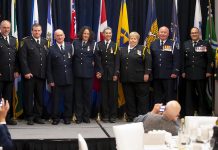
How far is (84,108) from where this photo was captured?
24.6 feet

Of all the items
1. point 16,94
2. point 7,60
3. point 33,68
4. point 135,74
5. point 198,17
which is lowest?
point 16,94

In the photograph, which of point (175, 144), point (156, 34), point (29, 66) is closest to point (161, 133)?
point (175, 144)


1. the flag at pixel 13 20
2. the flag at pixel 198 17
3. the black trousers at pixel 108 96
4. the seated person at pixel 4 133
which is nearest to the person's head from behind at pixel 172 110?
the seated person at pixel 4 133

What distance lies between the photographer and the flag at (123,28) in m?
8.20

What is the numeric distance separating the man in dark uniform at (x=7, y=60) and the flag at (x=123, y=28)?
73.7 inches

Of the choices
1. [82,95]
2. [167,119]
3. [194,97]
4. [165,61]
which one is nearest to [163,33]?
[165,61]

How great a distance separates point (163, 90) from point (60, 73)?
1751mm

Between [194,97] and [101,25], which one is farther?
[101,25]

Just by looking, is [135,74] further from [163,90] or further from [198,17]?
[198,17]

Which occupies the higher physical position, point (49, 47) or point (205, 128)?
point (49, 47)

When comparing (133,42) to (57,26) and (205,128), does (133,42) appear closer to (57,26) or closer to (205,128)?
(57,26)

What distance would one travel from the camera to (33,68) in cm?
715

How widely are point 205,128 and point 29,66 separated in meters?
3.74

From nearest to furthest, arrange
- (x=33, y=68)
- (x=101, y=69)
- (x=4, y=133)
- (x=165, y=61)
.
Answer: (x=4, y=133)
(x=33, y=68)
(x=101, y=69)
(x=165, y=61)
